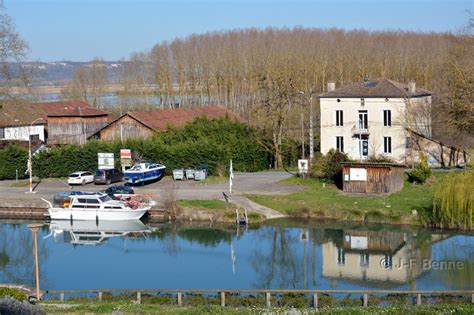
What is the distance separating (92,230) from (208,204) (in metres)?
5.52

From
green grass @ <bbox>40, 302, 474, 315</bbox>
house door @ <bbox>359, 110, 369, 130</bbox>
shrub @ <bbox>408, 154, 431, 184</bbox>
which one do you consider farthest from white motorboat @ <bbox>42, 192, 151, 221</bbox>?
green grass @ <bbox>40, 302, 474, 315</bbox>

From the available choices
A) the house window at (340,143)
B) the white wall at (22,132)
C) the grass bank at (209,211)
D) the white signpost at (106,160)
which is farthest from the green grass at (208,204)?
the white wall at (22,132)

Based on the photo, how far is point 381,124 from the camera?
47.9 m

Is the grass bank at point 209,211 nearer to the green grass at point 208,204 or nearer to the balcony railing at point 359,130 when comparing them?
the green grass at point 208,204

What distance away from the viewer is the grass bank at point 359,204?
37.4m

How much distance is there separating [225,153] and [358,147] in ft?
24.8

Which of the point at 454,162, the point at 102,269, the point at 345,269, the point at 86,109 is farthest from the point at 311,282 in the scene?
the point at 86,109

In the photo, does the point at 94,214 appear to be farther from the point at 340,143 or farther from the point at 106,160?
the point at 340,143

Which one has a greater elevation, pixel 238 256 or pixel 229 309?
pixel 229 309

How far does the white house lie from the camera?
47594 mm

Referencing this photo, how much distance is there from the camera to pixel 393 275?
29.8m

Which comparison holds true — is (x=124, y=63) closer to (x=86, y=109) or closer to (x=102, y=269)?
(x=86, y=109)

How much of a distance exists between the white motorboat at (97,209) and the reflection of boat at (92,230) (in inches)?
10.1

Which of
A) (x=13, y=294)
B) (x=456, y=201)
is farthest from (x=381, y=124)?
(x=13, y=294)
